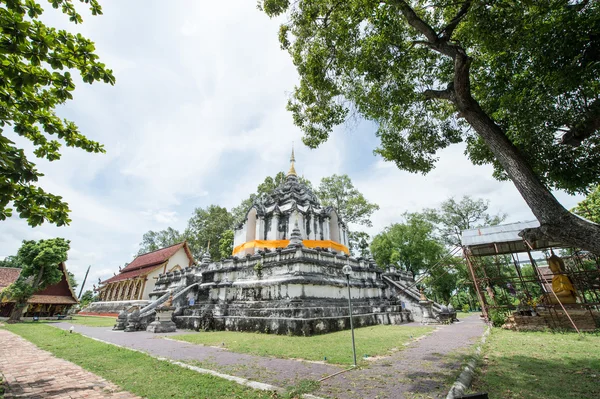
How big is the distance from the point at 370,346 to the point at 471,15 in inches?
325

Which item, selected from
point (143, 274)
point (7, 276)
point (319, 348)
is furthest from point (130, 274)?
point (319, 348)

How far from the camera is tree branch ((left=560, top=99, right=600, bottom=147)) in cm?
559

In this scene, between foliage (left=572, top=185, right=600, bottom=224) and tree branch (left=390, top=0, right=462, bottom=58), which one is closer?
tree branch (left=390, top=0, right=462, bottom=58)

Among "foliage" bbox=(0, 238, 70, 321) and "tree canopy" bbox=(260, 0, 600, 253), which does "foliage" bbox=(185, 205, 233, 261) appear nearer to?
"foliage" bbox=(0, 238, 70, 321)

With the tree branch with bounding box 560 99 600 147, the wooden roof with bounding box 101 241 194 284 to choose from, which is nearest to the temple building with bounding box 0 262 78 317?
the wooden roof with bounding box 101 241 194 284

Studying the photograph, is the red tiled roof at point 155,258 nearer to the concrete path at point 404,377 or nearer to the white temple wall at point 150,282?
the white temple wall at point 150,282

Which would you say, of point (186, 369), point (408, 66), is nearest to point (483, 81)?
point (408, 66)

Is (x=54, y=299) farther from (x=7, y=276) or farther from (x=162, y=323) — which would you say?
(x=162, y=323)

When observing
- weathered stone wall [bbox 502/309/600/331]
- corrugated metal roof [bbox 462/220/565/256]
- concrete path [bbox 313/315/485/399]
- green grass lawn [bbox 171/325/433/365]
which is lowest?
concrete path [bbox 313/315/485/399]

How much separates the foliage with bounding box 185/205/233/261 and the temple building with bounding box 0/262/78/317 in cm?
1256

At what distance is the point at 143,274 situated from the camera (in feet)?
85.4

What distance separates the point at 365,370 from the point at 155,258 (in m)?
29.5

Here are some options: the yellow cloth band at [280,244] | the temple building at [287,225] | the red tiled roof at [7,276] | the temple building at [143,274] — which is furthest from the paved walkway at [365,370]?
the red tiled roof at [7,276]

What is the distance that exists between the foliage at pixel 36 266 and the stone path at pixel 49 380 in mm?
14641
